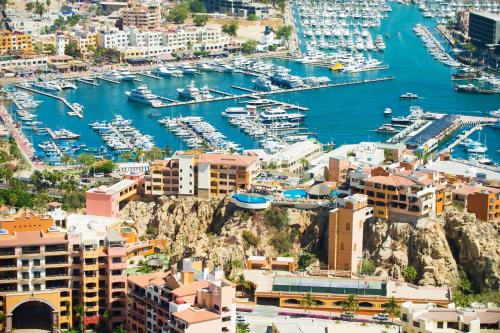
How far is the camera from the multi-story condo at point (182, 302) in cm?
3334

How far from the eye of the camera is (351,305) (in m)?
36.8

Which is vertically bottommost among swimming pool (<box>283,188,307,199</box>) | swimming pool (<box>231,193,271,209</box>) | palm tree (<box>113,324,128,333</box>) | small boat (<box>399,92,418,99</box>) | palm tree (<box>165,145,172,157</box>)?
palm tree (<box>113,324,128,333</box>)

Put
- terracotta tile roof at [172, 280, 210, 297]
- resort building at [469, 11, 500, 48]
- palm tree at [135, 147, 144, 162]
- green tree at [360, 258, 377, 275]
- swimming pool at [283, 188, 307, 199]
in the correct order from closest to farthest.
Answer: terracotta tile roof at [172, 280, 210, 297] → green tree at [360, 258, 377, 275] → swimming pool at [283, 188, 307, 199] → palm tree at [135, 147, 144, 162] → resort building at [469, 11, 500, 48]

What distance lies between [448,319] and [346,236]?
8368 mm

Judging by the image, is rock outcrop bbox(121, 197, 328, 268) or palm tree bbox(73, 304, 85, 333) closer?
palm tree bbox(73, 304, 85, 333)

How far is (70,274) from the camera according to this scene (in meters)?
36.9

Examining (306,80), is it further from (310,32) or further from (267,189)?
(267,189)

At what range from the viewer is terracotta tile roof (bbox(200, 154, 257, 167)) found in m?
44.7

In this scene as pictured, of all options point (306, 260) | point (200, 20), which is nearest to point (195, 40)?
point (200, 20)

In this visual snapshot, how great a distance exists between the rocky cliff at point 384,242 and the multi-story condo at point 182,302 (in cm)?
398

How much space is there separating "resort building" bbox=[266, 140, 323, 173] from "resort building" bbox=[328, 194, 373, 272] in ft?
31.0

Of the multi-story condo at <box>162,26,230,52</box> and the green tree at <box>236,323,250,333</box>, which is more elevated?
the multi-story condo at <box>162,26,230,52</box>

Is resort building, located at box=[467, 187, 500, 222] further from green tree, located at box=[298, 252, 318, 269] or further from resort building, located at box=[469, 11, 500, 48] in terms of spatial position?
resort building, located at box=[469, 11, 500, 48]

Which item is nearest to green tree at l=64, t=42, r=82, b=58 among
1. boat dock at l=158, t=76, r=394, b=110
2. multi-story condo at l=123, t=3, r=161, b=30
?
multi-story condo at l=123, t=3, r=161, b=30
